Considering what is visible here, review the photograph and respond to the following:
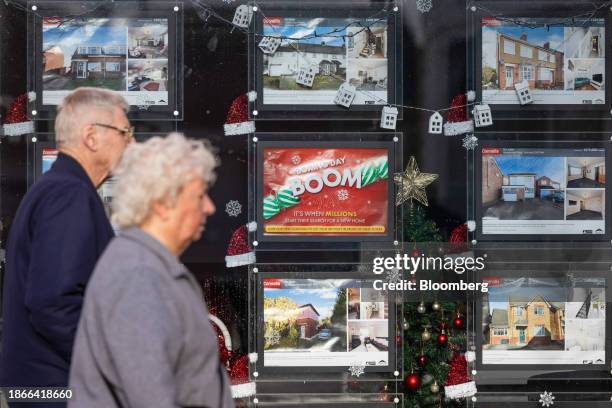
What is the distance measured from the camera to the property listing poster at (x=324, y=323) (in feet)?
15.5

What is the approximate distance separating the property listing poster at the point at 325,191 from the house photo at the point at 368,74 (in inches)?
13.3

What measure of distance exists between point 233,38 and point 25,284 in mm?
2059

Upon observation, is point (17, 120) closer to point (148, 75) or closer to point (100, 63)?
point (100, 63)

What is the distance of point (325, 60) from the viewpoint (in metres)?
4.73

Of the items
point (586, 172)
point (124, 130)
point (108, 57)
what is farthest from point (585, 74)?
point (124, 130)

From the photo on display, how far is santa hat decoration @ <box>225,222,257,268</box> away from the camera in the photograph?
4688mm

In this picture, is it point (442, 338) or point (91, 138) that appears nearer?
point (91, 138)

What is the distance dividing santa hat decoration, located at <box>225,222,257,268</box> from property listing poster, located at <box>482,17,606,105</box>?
4.77ft

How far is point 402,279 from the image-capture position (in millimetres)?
4742

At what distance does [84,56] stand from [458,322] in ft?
8.02

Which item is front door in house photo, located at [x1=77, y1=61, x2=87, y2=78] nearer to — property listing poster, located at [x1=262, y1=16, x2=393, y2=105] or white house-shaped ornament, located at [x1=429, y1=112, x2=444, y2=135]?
property listing poster, located at [x1=262, y1=16, x2=393, y2=105]

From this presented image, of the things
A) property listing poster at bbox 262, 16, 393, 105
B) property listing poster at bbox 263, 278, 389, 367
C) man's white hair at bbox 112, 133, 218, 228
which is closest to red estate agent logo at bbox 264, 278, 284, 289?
property listing poster at bbox 263, 278, 389, 367

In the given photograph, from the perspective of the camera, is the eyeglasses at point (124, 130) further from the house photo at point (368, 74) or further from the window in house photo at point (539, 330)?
the window in house photo at point (539, 330)

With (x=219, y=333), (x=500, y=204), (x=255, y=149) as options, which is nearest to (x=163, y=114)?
(x=255, y=149)
